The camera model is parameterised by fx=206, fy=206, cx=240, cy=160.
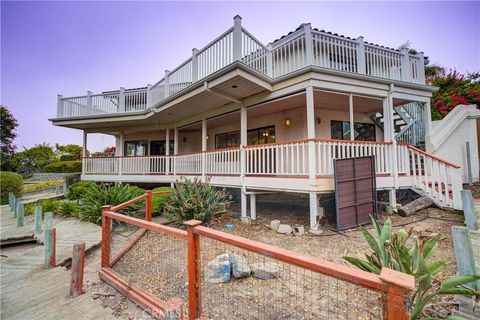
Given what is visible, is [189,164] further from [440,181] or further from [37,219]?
[440,181]

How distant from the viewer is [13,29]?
1156 cm

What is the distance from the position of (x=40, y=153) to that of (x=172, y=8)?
26.3 m

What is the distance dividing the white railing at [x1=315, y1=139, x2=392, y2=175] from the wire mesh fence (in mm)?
3007

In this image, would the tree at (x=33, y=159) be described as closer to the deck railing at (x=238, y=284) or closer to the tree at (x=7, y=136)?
the tree at (x=7, y=136)

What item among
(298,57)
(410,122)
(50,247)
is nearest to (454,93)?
(410,122)

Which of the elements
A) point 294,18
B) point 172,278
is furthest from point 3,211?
point 294,18

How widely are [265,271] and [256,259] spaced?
0.56m

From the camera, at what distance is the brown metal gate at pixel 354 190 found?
526cm

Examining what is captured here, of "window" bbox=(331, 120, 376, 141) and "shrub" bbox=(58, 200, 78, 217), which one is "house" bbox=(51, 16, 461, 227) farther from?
"shrub" bbox=(58, 200, 78, 217)

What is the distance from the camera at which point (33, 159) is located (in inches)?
981

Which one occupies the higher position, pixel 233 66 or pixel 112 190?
pixel 233 66

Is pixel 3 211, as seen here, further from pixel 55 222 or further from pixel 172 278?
pixel 172 278

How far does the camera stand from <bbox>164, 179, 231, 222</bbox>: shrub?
18.3 feet

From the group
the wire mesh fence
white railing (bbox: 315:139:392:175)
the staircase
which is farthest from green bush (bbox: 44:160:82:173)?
the staircase
